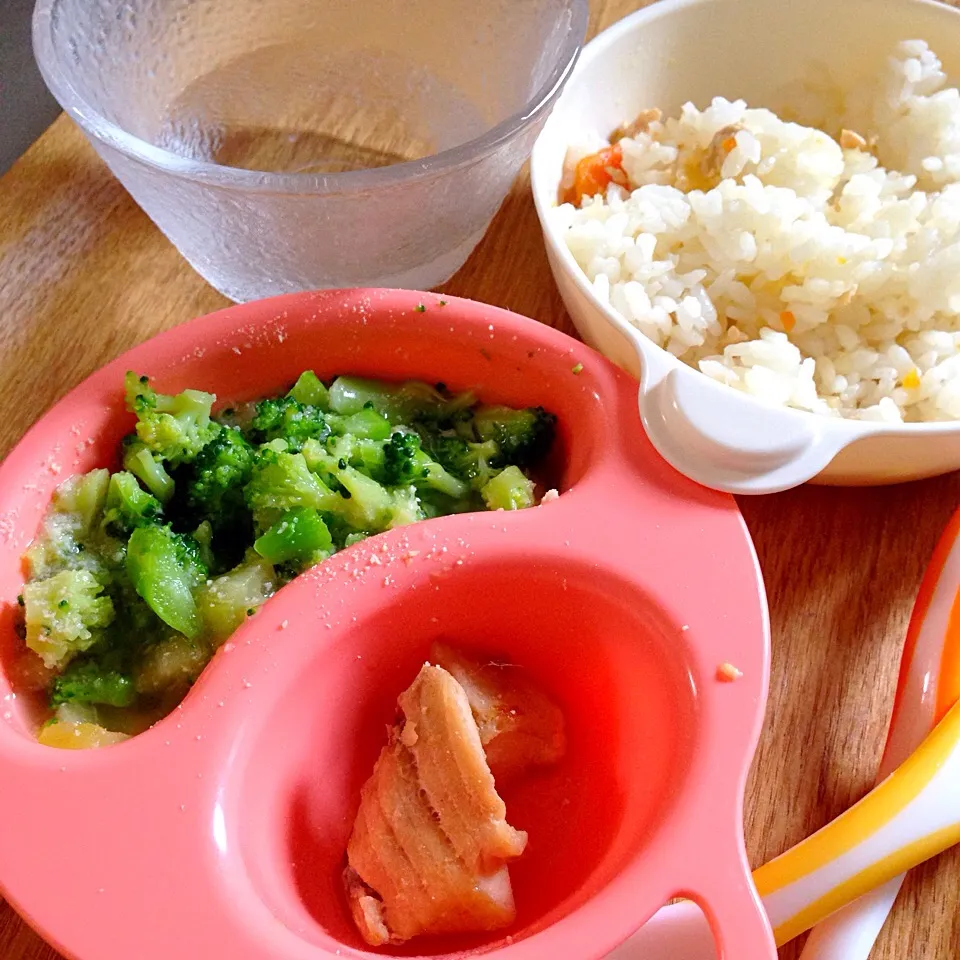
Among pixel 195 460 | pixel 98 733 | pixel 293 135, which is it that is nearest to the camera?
pixel 98 733

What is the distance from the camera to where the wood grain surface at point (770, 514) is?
101 centimetres

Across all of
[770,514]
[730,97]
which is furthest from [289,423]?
[730,97]

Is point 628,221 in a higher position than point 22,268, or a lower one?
lower

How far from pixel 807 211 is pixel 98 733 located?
3.55 ft

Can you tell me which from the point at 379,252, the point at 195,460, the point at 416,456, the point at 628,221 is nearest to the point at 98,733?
the point at 195,460

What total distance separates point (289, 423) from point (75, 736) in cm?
39

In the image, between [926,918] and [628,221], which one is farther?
[628,221]

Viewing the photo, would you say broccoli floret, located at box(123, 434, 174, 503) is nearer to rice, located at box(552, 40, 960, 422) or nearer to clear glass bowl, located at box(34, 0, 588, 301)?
clear glass bowl, located at box(34, 0, 588, 301)

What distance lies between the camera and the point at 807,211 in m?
1.29

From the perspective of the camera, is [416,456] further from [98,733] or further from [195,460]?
[98,733]

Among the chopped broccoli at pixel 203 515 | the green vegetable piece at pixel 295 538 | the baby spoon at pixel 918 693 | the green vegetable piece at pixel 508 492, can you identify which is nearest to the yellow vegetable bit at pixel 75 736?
the chopped broccoli at pixel 203 515

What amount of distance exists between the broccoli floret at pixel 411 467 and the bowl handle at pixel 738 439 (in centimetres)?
24

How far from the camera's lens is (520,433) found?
111 cm

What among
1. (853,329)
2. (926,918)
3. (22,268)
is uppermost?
(22,268)
